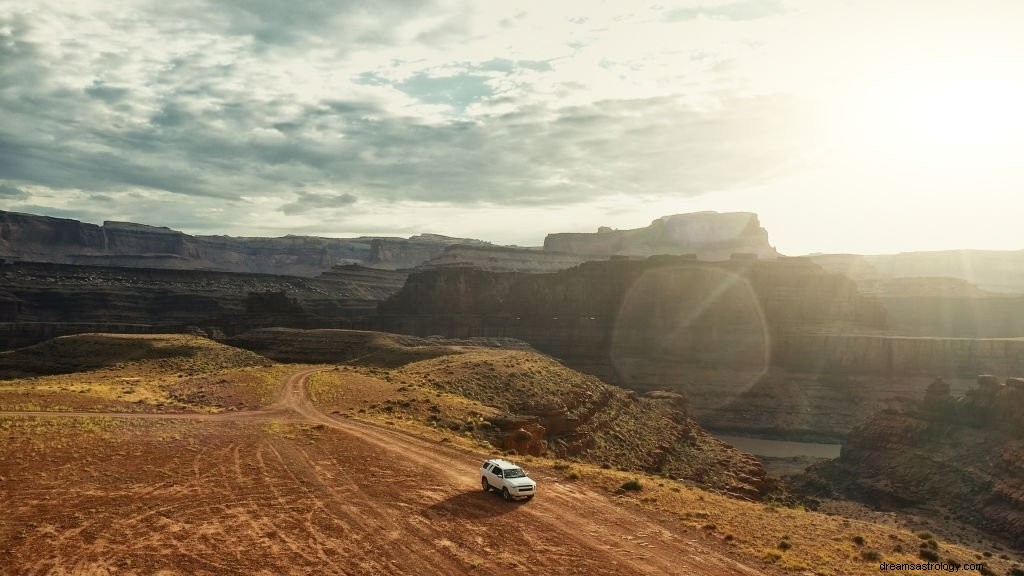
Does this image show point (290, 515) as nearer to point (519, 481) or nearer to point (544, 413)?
point (519, 481)

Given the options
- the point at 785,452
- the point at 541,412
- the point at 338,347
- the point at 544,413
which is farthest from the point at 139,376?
the point at 785,452

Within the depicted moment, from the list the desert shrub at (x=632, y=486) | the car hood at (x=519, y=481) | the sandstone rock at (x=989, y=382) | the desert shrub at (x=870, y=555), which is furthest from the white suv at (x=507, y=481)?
the sandstone rock at (x=989, y=382)

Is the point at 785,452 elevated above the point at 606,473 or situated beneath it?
situated beneath

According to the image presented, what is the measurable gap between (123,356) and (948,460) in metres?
82.4

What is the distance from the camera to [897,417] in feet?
232

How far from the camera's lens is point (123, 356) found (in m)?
72.3

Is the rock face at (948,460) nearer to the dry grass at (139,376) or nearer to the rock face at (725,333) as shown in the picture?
the rock face at (725,333)

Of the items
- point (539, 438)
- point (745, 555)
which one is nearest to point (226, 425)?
point (539, 438)

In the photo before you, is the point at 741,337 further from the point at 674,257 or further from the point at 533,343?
the point at 533,343

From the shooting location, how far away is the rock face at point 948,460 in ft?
176

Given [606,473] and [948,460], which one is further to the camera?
[948,460]

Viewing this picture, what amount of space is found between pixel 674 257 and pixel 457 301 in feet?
162

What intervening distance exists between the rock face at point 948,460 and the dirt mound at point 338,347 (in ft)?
145

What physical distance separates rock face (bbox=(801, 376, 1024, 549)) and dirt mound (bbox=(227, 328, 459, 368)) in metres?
44.1
